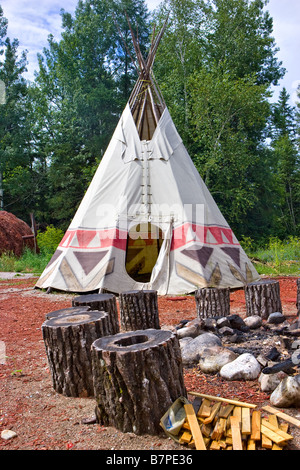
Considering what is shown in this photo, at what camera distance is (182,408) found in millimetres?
2107

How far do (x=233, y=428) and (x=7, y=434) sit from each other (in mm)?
1226

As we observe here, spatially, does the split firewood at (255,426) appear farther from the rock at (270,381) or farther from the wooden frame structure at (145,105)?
the wooden frame structure at (145,105)

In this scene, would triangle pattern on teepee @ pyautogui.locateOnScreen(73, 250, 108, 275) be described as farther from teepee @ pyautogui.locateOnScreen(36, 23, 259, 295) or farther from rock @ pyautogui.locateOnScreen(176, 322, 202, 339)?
rock @ pyautogui.locateOnScreen(176, 322, 202, 339)

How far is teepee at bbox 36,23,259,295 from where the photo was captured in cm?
665

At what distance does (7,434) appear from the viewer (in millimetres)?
2104

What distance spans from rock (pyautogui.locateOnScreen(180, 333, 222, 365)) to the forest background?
33.6 feet

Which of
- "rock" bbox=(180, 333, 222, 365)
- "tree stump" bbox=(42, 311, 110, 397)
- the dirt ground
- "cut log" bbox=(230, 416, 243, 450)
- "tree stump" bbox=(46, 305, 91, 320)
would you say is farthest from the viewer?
"tree stump" bbox=(46, 305, 91, 320)

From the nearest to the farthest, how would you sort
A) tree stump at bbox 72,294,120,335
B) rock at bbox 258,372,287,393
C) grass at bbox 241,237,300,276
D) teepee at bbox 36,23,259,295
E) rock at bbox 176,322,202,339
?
rock at bbox 258,372,287,393 → rock at bbox 176,322,202,339 → tree stump at bbox 72,294,120,335 → teepee at bbox 36,23,259,295 → grass at bbox 241,237,300,276

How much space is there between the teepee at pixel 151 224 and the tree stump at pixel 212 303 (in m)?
1.65

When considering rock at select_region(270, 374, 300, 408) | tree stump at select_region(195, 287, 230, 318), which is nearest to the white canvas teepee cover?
tree stump at select_region(195, 287, 230, 318)

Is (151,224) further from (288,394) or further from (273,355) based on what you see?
(288,394)

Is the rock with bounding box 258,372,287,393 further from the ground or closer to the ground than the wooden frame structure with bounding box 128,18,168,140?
closer to the ground

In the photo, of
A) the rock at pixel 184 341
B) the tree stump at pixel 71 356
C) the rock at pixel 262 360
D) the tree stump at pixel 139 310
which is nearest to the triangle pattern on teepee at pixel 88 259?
the tree stump at pixel 139 310

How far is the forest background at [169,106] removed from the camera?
15.5 metres
